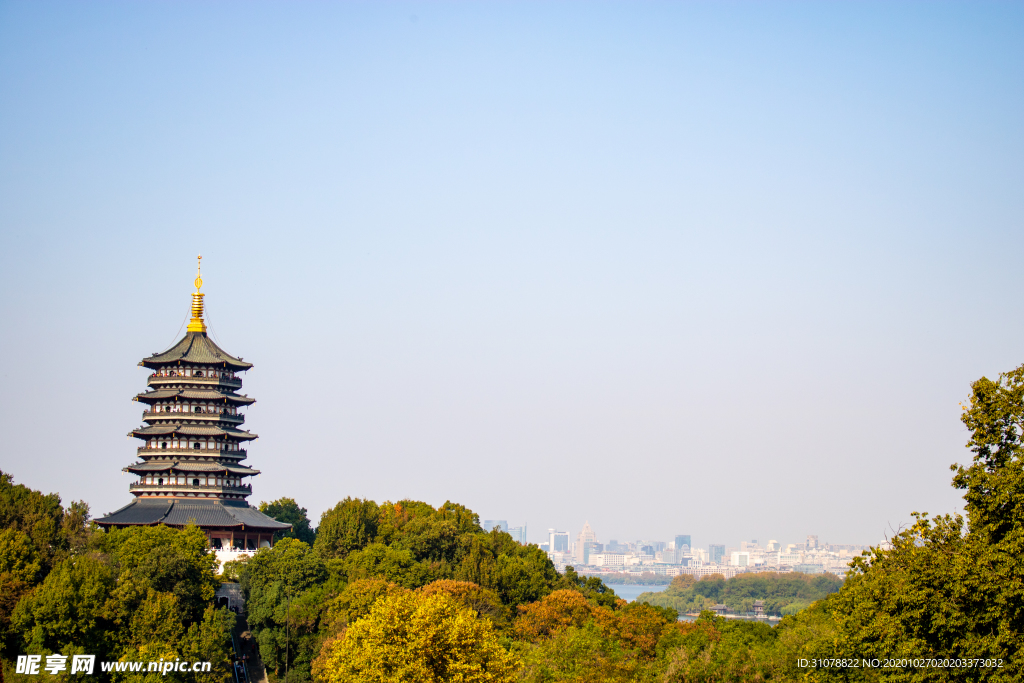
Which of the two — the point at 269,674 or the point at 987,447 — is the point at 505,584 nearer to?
the point at 269,674

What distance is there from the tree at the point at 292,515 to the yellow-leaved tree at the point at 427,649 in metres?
39.6

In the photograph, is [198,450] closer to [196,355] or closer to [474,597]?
[196,355]

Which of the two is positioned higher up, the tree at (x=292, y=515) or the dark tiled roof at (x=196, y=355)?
the dark tiled roof at (x=196, y=355)

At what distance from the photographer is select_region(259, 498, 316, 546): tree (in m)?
71.6

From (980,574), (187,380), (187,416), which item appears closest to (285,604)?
(187,416)

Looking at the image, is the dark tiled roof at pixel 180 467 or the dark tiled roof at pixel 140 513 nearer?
the dark tiled roof at pixel 140 513

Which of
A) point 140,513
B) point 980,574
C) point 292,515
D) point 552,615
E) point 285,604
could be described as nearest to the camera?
point 980,574

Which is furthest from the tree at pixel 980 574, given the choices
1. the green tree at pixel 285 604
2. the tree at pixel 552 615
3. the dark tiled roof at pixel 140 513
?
the dark tiled roof at pixel 140 513

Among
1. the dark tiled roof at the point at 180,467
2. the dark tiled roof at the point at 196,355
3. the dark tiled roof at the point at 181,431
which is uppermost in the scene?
the dark tiled roof at the point at 196,355

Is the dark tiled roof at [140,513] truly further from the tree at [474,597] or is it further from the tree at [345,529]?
the tree at [474,597]

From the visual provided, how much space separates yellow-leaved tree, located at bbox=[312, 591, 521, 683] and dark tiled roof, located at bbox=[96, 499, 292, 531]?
2512 centimetres

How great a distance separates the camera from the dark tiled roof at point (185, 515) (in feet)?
179

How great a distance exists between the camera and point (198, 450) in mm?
58781

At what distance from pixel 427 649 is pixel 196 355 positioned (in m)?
34.3
